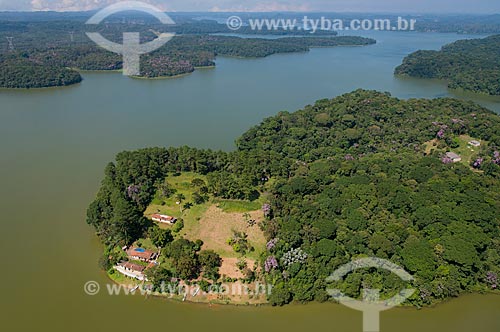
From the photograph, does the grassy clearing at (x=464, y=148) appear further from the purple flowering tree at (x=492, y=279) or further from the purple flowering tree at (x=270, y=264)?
the purple flowering tree at (x=270, y=264)

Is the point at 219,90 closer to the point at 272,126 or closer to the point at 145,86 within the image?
the point at 145,86

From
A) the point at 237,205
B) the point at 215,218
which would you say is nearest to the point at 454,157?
the point at 237,205

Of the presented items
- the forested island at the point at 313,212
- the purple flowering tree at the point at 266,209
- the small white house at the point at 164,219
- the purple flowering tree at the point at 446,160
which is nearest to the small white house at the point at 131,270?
the forested island at the point at 313,212

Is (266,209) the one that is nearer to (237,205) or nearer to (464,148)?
(237,205)

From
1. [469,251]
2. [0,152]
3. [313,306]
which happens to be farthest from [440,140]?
[0,152]

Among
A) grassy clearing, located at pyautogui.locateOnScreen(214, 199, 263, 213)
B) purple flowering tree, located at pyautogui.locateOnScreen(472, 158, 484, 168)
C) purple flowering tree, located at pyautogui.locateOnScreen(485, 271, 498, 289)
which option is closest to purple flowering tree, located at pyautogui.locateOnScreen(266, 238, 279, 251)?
grassy clearing, located at pyautogui.locateOnScreen(214, 199, 263, 213)
